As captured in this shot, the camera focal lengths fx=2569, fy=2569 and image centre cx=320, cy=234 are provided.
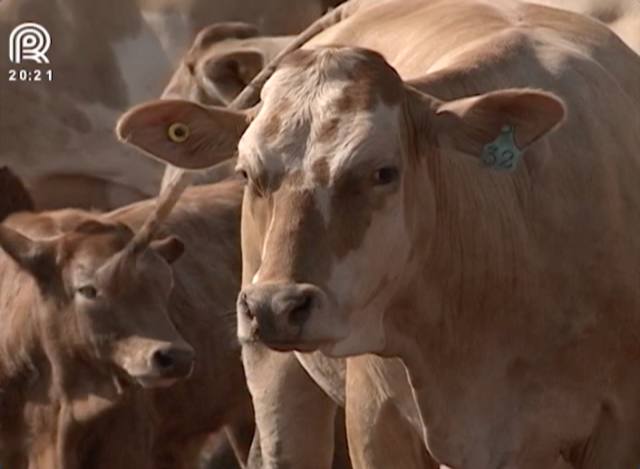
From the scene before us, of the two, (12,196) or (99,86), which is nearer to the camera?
(12,196)

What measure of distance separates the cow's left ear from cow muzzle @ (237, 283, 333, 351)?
0.54 m

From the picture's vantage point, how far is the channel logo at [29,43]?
11.3 meters

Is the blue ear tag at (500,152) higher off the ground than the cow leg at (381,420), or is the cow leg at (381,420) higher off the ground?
the blue ear tag at (500,152)

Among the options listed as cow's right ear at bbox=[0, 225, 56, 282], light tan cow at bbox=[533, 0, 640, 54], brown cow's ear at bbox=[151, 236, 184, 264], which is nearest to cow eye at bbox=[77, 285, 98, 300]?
cow's right ear at bbox=[0, 225, 56, 282]

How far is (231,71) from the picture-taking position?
9.52m

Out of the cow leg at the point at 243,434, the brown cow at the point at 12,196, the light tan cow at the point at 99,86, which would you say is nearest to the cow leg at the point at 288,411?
the cow leg at the point at 243,434

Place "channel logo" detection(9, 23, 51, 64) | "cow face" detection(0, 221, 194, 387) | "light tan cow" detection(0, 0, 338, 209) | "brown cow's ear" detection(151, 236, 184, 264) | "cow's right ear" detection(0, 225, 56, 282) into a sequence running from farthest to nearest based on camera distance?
"channel logo" detection(9, 23, 51, 64) → "light tan cow" detection(0, 0, 338, 209) → "brown cow's ear" detection(151, 236, 184, 264) → "cow's right ear" detection(0, 225, 56, 282) → "cow face" detection(0, 221, 194, 387)

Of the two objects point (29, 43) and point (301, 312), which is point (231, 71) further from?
point (301, 312)

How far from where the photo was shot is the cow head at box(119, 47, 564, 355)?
510cm

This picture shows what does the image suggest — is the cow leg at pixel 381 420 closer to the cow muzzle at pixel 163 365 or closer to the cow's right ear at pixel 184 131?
the cow's right ear at pixel 184 131

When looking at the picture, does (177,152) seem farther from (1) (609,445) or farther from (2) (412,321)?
(1) (609,445)

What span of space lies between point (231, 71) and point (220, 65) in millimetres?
59

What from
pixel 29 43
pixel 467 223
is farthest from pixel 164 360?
pixel 29 43
